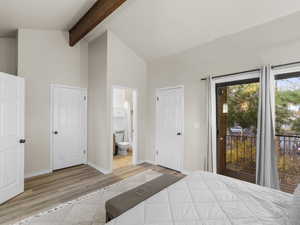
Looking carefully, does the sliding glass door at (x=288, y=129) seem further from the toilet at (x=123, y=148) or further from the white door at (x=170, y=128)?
the toilet at (x=123, y=148)

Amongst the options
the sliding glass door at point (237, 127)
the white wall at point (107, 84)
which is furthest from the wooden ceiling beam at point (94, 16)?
the sliding glass door at point (237, 127)

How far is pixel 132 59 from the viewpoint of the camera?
4.13 metres

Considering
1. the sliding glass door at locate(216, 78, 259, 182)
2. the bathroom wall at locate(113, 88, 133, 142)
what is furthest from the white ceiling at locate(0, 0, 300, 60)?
the bathroom wall at locate(113, 88, 133, 142)

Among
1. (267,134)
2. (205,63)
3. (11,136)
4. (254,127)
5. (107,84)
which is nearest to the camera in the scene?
(267,134)

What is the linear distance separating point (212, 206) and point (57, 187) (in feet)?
9.24

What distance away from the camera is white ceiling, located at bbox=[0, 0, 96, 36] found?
8.23 ft

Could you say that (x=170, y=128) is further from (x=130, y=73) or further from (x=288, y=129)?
(x=288, y=129)

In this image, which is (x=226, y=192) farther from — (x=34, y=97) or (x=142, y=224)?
(x=34, y=97)

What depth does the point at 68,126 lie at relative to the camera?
12.9 feet

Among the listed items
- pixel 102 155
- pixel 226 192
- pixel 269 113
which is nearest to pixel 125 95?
pixel 102 155

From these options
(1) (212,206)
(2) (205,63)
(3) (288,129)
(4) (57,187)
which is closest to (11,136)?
(4) (57,187)

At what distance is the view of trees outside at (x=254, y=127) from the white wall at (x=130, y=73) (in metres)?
2.17

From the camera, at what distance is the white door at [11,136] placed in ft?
7.74

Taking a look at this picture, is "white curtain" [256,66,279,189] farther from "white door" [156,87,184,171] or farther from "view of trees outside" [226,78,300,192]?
"white door" [156,87,184,171]
